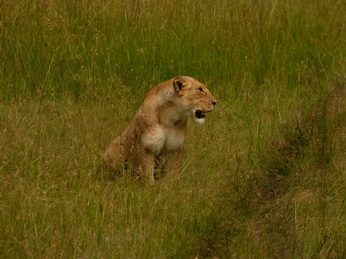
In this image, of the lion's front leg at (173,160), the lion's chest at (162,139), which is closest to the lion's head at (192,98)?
the lion's chest at (162,139)

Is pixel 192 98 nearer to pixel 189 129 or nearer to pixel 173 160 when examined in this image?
pixel 173 160

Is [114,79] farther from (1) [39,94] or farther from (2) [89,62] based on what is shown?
(1) [39,94]

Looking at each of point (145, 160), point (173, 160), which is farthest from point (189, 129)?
point (145, 160)

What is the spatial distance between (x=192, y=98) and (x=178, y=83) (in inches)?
5.9

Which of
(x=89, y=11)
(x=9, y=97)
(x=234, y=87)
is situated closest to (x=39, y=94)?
(x=9, y=97)

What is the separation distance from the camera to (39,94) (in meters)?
7.05

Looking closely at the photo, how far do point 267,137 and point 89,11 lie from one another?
239 centimetres

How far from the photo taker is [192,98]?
620 cm

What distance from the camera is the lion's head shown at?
6156mm

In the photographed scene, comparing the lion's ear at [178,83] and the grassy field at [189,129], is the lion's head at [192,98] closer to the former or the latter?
the lion's ear at [178,83]

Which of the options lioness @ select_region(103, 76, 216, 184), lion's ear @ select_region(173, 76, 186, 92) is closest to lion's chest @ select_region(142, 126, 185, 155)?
lioness @ select_region(103, 76, 216, 184)

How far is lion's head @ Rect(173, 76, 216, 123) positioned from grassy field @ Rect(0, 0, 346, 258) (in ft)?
1.13

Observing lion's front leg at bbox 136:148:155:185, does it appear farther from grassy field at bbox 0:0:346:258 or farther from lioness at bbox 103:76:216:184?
grassy field at bbox 0:0:346:258

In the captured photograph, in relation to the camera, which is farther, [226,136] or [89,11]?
[89,11]
